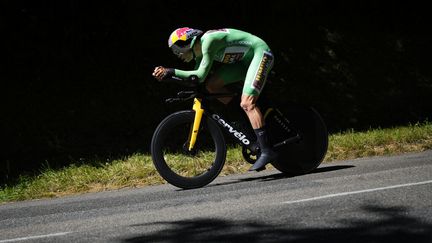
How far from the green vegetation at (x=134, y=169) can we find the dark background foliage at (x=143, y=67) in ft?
7.05

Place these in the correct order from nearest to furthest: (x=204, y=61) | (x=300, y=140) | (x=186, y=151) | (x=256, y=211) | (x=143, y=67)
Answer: (x=256, y=211) → (x=204, y=61) → (x=186, y=151) → (x=300, y=140) → (x=143, y=67)

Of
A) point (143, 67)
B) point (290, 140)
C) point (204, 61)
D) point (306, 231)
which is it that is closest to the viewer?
point (306, 231)

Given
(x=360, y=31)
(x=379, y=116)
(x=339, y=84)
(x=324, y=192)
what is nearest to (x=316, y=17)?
(x=360, y=31)

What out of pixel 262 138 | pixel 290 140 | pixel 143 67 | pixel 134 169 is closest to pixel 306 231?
pixel 262 138

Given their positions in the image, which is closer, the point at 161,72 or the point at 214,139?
the point at 161,72

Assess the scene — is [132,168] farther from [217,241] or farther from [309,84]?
[309,84]

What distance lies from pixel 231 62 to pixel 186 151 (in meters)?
1.14

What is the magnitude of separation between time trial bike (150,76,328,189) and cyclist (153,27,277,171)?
127mm

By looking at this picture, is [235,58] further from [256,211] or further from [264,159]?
[256,211]

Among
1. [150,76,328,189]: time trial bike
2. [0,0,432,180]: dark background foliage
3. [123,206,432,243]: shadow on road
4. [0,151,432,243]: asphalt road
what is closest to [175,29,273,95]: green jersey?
[150,76,328,189]: time trial bike

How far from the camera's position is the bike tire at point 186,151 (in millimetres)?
6930

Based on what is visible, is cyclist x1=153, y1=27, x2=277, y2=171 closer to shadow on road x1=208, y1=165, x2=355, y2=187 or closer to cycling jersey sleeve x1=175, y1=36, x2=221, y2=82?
cycling jersey sleeve x1=175, y1=36, x2=221, y2=82

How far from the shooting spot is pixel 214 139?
7.11 meters

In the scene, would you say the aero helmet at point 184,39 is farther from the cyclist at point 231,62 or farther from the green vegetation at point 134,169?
the green vegetation at point 134,169
